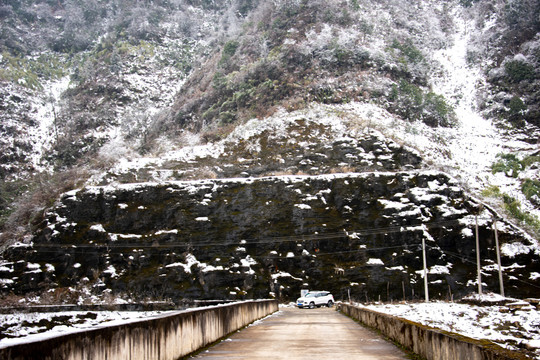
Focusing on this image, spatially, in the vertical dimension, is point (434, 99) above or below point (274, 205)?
above

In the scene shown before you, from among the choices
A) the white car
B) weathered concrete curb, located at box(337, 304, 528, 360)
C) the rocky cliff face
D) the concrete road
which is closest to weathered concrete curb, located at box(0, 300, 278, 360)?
the concrete road

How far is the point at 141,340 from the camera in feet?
19.2

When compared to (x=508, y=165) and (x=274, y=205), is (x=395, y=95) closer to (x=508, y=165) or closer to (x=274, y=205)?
(x=508, y=165)

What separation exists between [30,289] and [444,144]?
5416 cm

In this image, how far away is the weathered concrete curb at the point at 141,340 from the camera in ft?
12.5

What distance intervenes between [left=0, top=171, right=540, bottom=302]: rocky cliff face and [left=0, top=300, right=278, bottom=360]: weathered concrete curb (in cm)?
2818

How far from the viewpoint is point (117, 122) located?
91.2m

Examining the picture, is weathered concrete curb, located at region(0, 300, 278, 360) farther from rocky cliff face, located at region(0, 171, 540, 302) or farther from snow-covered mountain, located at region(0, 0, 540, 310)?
snow-covered mountain, located at region(0, 0, 540, 310)

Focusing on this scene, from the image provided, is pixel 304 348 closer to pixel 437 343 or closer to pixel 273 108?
pixel 437 343

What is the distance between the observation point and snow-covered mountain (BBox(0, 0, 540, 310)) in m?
44.6

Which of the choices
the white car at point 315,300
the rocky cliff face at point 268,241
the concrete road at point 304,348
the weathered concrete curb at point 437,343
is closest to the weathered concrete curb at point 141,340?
the concrete road at point 304,348

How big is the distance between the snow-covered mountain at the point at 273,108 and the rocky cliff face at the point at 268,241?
33cm

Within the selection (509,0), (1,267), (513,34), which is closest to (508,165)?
(513,34)

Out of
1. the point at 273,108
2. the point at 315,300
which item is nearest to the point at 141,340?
the point at 315,300
